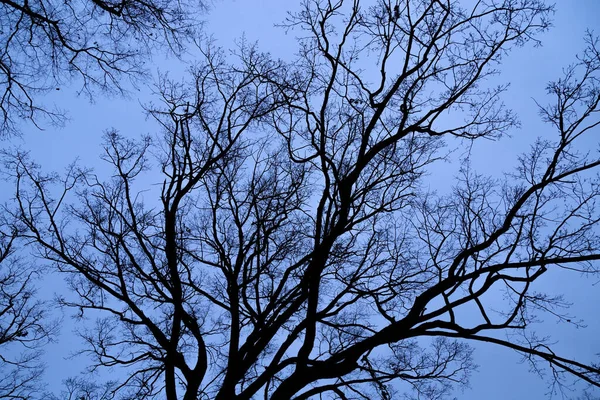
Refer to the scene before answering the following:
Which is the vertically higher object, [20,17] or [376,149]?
[376,149]

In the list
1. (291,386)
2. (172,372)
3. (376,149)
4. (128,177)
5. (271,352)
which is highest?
(128,177)

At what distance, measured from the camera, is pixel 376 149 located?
6602mm

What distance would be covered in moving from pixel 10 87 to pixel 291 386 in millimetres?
5634

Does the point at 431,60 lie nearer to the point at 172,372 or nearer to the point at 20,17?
the point at 20,17

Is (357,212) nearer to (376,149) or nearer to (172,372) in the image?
(376,149)

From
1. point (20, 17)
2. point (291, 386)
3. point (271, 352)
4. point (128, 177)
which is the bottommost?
point (291, 386)

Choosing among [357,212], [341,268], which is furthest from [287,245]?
[357,212]

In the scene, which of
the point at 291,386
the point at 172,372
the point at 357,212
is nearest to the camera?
the point at 291,386

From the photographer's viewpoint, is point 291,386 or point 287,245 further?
point 287,245

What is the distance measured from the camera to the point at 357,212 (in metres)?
8.12

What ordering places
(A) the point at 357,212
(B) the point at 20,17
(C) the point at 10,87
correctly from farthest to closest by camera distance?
(A) the point at 357,212, (C) the point at 10,87, (B) the point at 20,17

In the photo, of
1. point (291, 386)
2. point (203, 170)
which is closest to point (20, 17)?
point (203, 170)

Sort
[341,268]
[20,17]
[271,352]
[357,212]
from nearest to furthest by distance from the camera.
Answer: [20,17], [357,212], [341,268], [271,352]

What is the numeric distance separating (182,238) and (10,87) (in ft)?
16.2
